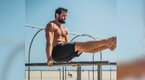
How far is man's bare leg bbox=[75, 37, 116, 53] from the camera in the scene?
1.33m

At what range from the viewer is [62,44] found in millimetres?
1811

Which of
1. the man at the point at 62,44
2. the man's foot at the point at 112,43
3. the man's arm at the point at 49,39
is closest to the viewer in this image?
the man's foot at the point at 112,43

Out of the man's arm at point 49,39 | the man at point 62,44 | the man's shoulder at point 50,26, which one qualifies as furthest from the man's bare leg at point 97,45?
the man's shoulder at point 50,26

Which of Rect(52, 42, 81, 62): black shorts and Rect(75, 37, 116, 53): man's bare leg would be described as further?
Rect(52, 42, 81, 62): black shorts

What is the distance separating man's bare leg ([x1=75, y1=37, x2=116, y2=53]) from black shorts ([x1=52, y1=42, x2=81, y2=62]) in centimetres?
5

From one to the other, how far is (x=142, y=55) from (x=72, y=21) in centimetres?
127

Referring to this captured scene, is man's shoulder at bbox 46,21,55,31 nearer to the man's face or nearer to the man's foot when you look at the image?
the man's face

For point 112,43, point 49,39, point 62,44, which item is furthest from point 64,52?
point 112,43

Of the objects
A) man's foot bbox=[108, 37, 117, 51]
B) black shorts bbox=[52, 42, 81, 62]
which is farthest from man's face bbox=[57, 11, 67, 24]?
man's foot bbox=[108, 37, 117, 51]

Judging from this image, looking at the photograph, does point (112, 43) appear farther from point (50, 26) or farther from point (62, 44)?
point (50, 26)

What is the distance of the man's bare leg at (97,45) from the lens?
1334 mm

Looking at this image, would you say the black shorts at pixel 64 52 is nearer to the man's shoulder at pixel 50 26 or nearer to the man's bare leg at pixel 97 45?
the man's bare leg at pixel 97 45

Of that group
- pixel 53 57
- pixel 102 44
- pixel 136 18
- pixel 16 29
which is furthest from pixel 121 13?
pixel 16 29

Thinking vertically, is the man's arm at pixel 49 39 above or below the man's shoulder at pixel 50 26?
below
